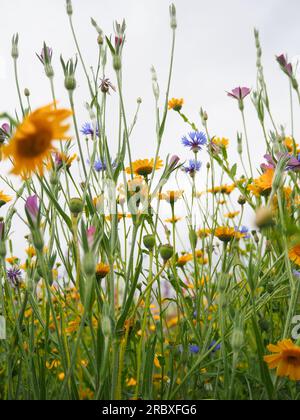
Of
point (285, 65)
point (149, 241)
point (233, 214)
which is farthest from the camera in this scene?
point (233, 214)

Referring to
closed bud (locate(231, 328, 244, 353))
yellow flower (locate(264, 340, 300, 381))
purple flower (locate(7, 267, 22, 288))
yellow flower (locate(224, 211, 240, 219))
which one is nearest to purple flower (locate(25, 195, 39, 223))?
closed bud (locate(231, 328, 244, 353))

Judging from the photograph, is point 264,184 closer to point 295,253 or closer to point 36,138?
point 295,253

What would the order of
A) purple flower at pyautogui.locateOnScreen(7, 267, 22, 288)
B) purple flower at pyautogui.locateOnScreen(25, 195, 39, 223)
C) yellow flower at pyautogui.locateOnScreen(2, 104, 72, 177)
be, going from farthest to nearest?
1. purple flower at pyautogui.locateOnScreen(7, 267, 22, 288)
2. purple flower at pyautogui.locateOnScreen(25, 195, 39, 223)
3. yellow flower at pyautogui.locateOnScreen(2, 104, 72, 177)

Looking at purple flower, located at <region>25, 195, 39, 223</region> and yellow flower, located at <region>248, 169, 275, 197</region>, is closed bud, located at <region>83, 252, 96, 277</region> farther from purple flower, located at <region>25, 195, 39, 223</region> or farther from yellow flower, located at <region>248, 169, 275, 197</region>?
yellow flower, located at <region>248, 169, 275, 197</region>

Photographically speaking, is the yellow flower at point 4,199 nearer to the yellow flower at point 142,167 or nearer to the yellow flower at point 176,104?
the yellow flower at point 142,167

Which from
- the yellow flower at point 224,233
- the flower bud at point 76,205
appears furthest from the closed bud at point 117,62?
the yellow flower at point 224,233

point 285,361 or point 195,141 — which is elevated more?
point 195,141

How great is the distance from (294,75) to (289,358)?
0.63m

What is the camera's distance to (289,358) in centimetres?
68

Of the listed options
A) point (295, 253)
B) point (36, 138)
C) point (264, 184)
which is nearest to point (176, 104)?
point (264, 184)
